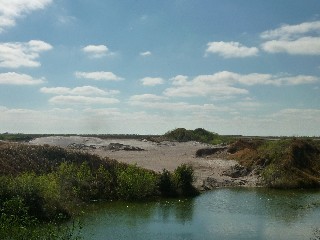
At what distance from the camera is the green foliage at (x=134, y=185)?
123 feet

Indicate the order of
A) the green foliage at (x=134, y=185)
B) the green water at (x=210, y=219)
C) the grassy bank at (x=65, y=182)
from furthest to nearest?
the green foliage at (x=134, y=185)
the grassy bank at (x=65, y=182)
the green water at (x=210, y=219)

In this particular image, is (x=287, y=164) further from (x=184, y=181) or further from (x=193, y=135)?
(x=193, y=135)

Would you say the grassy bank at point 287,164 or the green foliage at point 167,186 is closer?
the green foliage at point 167,186

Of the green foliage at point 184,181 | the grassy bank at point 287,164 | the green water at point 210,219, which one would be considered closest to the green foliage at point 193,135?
the grassy bank at point 287,164

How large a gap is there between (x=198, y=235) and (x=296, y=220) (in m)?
8.74

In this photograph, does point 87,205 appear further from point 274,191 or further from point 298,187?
point 298,187

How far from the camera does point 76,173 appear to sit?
120 feet

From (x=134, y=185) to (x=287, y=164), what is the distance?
72.0 feet

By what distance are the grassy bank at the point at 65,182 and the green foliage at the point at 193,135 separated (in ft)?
240

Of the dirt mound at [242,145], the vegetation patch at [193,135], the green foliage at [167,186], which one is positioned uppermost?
the vegetation patch at [193,135]

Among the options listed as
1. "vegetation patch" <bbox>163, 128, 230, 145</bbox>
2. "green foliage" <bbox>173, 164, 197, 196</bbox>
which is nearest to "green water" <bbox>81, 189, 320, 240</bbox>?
"green foliage" <bbox>173, 164, 197, 196</bbox>

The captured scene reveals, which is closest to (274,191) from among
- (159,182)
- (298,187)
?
(298,187)

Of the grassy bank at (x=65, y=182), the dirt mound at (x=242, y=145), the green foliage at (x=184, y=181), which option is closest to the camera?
the grassy bank at (x=65, y=182)

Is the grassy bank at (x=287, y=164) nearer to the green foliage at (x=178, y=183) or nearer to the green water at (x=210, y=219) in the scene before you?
the green water at (x=210, y=219)
